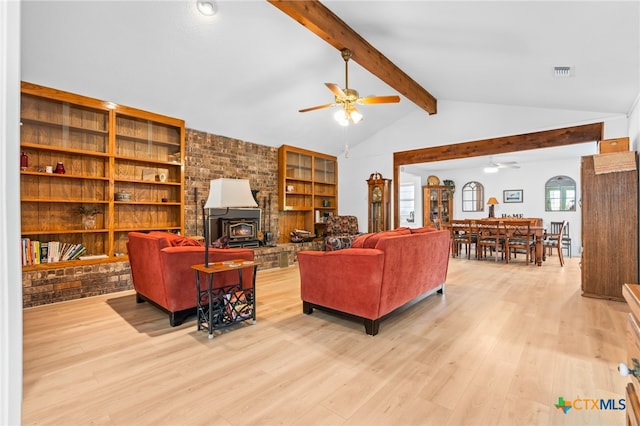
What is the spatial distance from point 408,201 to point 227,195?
9.23m

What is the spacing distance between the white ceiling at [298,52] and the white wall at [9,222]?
3.53 m

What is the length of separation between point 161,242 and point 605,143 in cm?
562

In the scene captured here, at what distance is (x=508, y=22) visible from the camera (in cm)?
312

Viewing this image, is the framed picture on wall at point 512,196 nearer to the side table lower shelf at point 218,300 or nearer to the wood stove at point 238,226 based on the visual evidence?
the wood stove at point 238,226

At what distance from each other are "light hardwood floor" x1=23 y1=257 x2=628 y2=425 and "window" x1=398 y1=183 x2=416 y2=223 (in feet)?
23.8

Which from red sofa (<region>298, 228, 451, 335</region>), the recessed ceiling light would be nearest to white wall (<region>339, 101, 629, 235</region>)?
red sofa (<region>298, 228, 451, 335</region>)

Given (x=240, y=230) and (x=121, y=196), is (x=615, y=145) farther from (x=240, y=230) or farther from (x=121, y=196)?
(x=121, y=196)

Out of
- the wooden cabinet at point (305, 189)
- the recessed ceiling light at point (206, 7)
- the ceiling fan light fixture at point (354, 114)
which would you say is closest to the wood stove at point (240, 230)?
the wooden cabinet at point (305, 189)

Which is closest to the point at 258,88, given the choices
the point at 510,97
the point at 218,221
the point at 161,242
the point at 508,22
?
A: the point at 218,221

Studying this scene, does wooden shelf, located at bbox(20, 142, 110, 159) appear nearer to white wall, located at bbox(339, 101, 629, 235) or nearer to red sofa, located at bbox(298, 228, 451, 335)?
red sofa, located at bbox(298, 228, 451, 335)

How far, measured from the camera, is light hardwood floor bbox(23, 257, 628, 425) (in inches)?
73.5

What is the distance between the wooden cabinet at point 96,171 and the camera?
415 cm

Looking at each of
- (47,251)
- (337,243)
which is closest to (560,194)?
(337,243)

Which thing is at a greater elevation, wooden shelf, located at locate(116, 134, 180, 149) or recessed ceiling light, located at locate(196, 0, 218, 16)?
recessed ceiling light, located at locate(196, 0, 218, 16)
